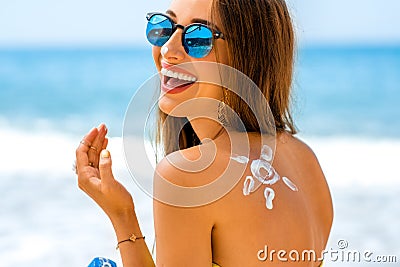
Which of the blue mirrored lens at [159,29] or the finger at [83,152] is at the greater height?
the blue mirrored lens at [159,29]

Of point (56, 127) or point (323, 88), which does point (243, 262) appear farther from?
point (323, 88)

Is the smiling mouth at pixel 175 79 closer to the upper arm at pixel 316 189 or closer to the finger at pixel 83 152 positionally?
the finger at pixel 83 152

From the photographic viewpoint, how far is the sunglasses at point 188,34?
5.58ft

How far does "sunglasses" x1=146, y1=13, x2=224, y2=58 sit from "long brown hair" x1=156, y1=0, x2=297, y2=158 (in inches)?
1.6

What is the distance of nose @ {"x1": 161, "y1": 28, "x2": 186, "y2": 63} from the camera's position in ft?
5.75

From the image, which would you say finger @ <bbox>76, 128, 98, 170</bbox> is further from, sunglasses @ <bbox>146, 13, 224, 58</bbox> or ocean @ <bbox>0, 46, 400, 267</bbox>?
sunglasses @ <bbox>146, 13, 224, 58</bbox>

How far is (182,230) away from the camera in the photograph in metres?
1.55

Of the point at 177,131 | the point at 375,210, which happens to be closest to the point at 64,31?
the point at 375,210

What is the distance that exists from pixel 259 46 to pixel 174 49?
0.68ft

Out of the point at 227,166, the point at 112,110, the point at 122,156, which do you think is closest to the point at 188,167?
the point at 227,166

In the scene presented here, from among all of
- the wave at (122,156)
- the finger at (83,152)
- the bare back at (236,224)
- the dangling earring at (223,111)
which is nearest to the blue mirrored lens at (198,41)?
the dangling earring at (223,111)

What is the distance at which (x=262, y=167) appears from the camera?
167cm

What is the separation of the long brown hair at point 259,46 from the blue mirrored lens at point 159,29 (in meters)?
0.13

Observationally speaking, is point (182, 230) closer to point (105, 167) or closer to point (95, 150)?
point (105, 167)
